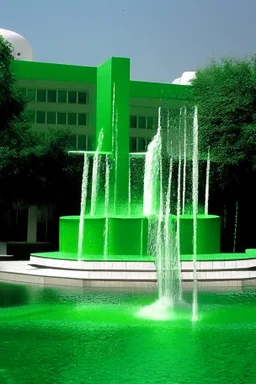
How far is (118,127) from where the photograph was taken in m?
19.5

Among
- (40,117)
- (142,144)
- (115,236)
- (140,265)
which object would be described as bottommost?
(140,265)

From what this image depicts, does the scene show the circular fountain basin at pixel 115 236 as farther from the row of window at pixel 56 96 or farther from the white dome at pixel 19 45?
the white dome at pixel 19 45

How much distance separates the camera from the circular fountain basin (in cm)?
1745

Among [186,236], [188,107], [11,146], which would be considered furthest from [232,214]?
[186,236]

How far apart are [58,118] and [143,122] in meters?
4.75

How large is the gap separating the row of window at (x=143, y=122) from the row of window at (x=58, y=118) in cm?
272

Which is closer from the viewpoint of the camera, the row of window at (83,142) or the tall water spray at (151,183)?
the tall water spray at (151,183)

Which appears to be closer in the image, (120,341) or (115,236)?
(120,341)

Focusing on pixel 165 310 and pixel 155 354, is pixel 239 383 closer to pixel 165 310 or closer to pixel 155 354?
pixel 155 354

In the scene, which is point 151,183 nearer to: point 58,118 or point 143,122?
point 58,118

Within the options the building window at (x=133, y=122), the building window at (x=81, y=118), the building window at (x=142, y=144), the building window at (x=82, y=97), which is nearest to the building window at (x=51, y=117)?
the building window at (x=81, y=118)

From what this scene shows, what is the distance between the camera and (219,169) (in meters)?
26.7

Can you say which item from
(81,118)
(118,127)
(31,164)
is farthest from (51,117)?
(118,127)

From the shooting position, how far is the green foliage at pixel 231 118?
1042 inches
